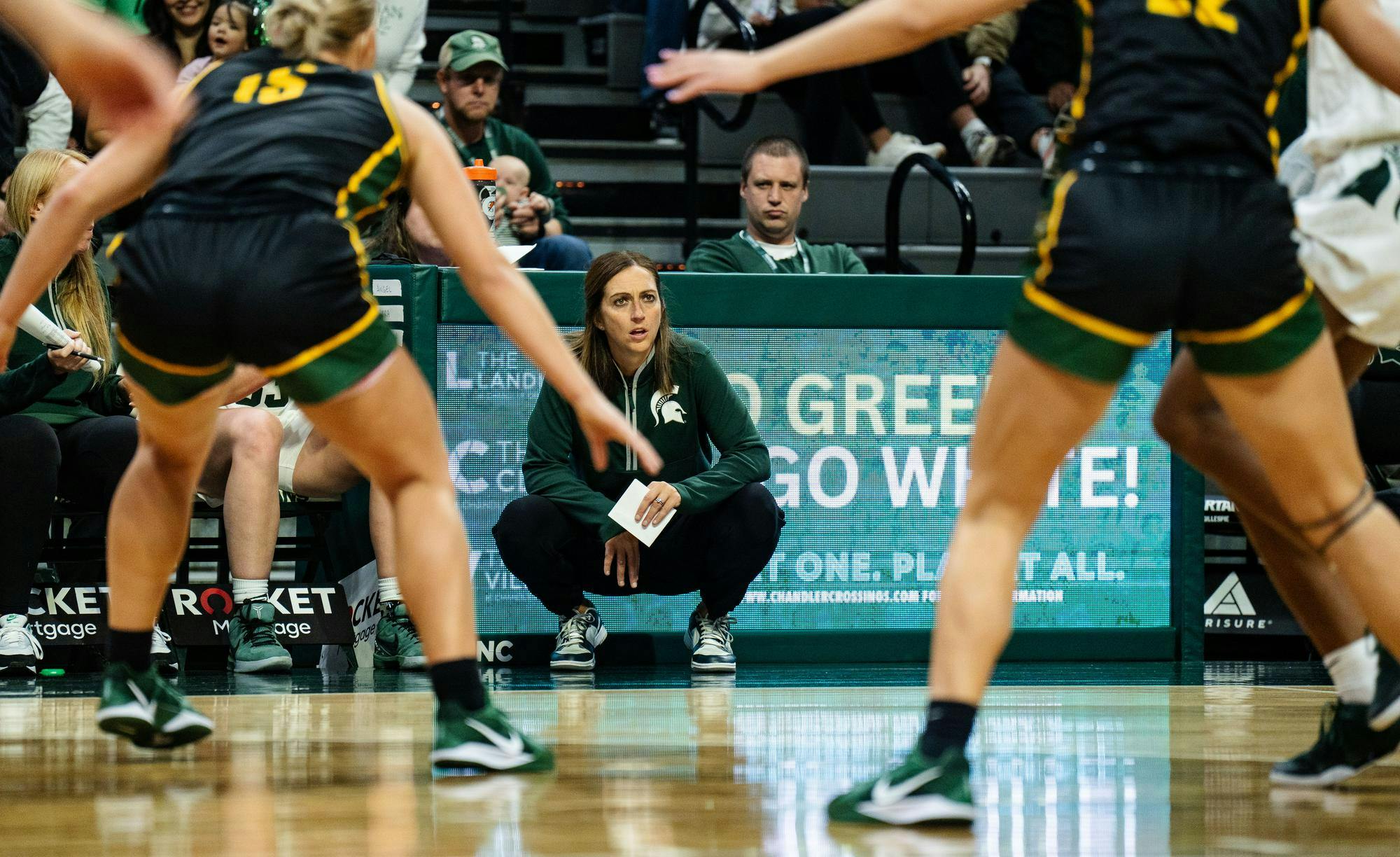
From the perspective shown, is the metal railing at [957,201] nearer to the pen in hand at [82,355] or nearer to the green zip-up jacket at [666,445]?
the green zip-up jacket at [666,445]

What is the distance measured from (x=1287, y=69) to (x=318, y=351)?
170cm

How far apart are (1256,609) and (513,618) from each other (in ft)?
9.01

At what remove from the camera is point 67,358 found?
538 cm

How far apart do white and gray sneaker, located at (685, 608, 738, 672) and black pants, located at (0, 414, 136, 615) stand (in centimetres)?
188

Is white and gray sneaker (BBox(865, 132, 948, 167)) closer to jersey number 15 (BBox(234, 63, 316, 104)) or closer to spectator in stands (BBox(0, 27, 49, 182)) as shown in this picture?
spectator in stands (BBox(0, 27, 49, 182))

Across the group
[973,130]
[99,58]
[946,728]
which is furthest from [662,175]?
[99,58]

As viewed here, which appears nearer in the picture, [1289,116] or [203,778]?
[203,778]

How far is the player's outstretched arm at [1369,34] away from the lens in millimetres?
2803

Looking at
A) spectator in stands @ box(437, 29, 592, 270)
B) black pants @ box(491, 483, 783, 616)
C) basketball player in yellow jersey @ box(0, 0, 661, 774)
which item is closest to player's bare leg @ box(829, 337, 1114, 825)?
basketball player in yellow jersey @ box(0, 0, 661, 774)

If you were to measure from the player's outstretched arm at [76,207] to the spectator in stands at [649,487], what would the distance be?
2384 millimetres

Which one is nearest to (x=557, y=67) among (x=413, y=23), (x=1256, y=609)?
(x=413, y=23)

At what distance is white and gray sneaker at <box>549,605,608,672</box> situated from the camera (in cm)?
553

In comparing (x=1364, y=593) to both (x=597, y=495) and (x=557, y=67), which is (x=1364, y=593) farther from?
(x=557, y=67)

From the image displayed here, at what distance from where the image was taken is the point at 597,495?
557cm
